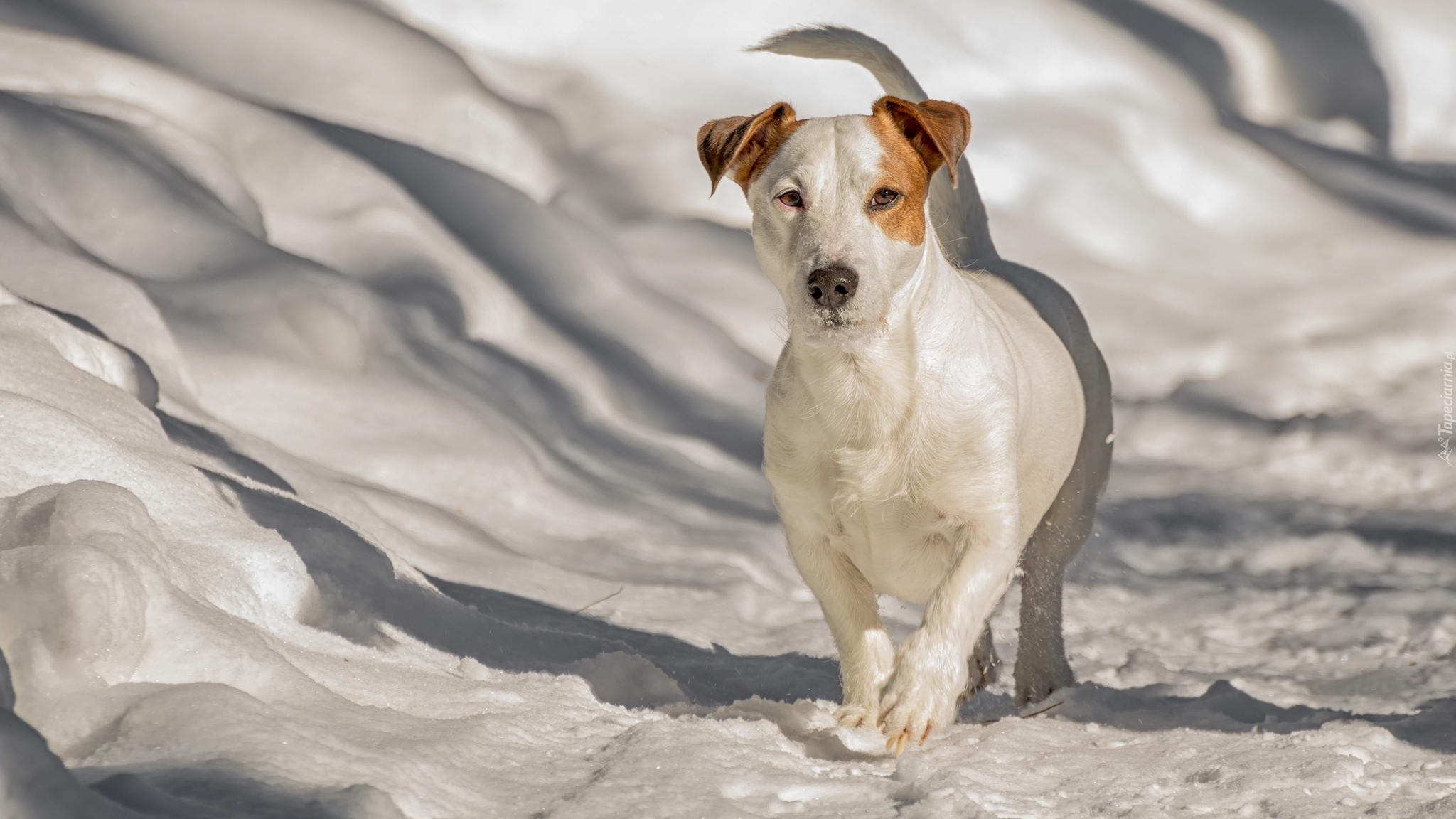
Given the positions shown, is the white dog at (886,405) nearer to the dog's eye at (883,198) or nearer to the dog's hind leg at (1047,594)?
the dog's eye at (883,198)

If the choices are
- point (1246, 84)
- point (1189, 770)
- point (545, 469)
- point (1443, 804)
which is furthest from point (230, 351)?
point (1246, 84)

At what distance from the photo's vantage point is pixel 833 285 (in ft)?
8.59

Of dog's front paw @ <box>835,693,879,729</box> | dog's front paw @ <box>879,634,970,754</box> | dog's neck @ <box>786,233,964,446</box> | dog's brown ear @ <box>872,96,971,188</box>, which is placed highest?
dog's brown ear @ <box>872,96,971,188</box>

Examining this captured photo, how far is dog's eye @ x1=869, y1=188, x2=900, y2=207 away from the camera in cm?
276

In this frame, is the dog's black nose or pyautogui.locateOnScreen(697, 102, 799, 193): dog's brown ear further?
pyautogui.locateOnScreen(697, 102, 799, 193): dog's brown ear

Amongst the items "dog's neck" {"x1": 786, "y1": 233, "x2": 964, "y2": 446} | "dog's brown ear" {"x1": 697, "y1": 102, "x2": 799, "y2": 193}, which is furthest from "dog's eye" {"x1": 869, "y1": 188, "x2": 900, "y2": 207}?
"dog's brown ear" {"x1": 697, "y1": 102, "x2": 799, "y2": 193}

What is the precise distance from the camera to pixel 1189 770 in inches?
103

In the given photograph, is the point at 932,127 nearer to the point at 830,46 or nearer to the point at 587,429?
the point at 830,46

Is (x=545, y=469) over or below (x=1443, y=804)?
below

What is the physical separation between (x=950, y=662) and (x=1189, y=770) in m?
0.54

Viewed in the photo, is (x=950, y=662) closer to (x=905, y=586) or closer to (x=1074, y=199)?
(x=905, y=586)

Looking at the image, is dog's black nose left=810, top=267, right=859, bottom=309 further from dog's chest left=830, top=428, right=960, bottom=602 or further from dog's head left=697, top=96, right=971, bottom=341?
dog's chest left=830, top=428, right=960, bottom=602

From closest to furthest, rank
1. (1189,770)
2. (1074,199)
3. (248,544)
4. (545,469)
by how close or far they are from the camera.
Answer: (1189,770) → (248,544) → (545,469) → (1074,199)

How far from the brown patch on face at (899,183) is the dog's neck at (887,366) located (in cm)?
11
